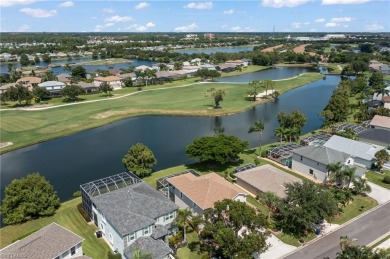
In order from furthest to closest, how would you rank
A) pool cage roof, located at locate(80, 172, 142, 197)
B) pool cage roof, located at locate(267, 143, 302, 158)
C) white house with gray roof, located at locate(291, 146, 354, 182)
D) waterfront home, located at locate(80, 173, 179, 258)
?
pool cage roof, located at locate(267, 143, 302, 158) → white house with gray roof, located at locate(291, 146, 354, 182) → pool cage roof, located at locate(80, 172, 142, 197) → waterfront home, located at locate(80, 173, 179, 258)

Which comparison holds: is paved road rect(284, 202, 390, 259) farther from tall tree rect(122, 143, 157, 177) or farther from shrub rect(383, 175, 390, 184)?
tall tree rect(122, 143, 157, 177)

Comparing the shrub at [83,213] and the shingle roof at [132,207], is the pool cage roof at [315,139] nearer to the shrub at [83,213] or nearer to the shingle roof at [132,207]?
the shingle roof at [132,207]

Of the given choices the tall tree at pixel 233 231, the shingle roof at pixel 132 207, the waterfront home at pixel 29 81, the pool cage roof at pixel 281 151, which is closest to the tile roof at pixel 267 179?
the pool cage roof at pixel 281 151

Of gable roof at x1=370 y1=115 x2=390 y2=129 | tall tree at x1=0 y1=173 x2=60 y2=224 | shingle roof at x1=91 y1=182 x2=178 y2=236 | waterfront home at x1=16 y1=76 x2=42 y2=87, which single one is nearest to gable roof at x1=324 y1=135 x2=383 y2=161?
gable roof at x1=370 y1=115 x2=390 y2=129

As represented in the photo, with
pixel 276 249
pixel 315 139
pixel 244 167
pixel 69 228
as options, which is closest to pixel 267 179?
pixel 244 167

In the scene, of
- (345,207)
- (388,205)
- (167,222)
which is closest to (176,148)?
(167,222)

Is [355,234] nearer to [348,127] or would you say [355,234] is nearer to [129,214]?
[129,214]

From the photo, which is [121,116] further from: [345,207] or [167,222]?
[345,207]
